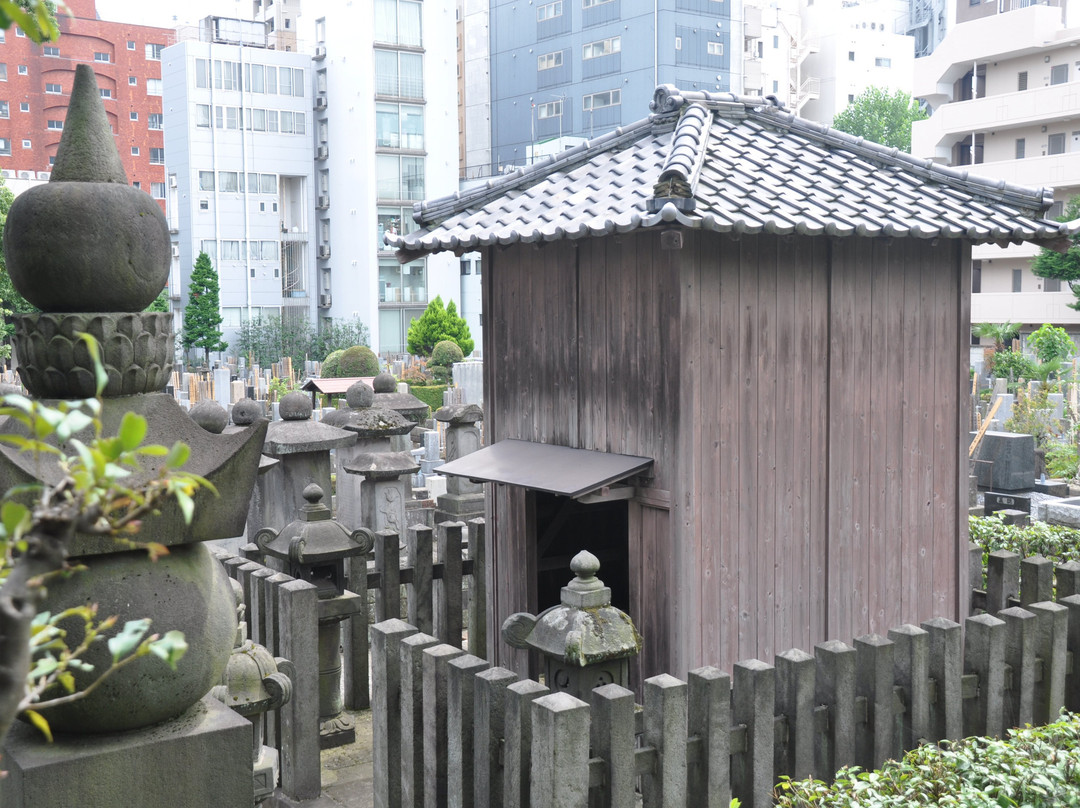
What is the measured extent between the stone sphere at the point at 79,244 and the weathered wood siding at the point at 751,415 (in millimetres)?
2843

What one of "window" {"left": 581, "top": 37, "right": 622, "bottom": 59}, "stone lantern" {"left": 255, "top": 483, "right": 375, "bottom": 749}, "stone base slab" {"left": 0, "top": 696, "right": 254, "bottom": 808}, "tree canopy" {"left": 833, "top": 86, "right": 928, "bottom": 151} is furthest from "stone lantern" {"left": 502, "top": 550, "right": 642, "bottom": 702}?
"tree canopy" {"left": 833, "top": 86, "right": 928, "bottom": 151}

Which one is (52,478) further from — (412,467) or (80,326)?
(412,467)

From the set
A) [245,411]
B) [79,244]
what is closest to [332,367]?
[245,411]

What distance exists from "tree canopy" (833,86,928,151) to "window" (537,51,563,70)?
53.5 feet

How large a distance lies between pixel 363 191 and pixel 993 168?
2619 centimetres

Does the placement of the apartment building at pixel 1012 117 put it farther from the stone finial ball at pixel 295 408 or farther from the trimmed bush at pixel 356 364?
the stone finial ball at pixel 295 408

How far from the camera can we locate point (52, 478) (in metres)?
2.78

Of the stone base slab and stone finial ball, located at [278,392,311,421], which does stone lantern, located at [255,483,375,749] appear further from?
stone finial ball, located at [278,392,311,421]

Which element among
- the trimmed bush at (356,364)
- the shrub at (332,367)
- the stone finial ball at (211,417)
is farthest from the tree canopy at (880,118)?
the stone finial ball at (211,417)

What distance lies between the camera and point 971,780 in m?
3.78

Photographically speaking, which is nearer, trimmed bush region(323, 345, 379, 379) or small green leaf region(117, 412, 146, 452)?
small green leaf region(117, 412, 146, 452)

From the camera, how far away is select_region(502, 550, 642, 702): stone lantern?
4109mm

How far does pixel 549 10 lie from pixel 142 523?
164 ft

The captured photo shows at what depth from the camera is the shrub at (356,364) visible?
86.2 ft
